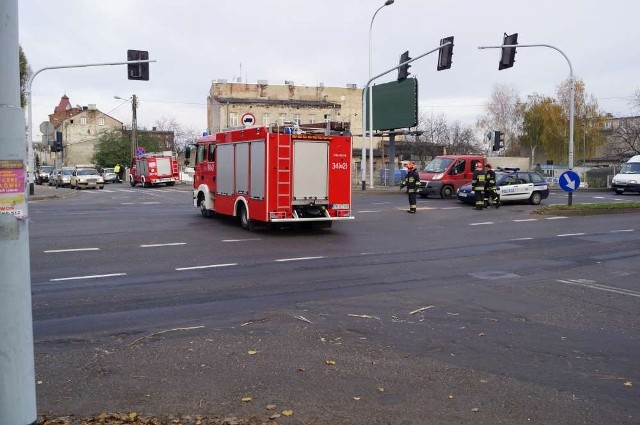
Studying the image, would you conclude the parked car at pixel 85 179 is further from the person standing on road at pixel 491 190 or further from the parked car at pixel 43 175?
the person standing on road at pixel 491 190

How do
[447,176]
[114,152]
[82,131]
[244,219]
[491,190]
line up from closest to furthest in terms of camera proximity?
[244,219]
[491,190]
[447,176]
[114,152]
[82,131]

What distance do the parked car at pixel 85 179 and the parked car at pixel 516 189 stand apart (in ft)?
103

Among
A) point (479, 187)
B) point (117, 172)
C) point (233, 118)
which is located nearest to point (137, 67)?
point (479, 187)

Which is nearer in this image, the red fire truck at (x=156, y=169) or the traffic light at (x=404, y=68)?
the traffic light at (x=404, y=68)

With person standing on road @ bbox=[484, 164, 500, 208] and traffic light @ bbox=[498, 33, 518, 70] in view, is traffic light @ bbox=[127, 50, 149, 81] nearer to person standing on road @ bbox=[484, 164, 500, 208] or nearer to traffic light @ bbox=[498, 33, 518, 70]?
traffic light @ bbox=[498, 33, 518, 70]

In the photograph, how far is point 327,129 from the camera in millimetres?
15836

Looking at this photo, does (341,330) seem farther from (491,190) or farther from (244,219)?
(491,190)

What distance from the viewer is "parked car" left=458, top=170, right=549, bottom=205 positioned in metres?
25.5

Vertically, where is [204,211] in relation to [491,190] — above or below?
below

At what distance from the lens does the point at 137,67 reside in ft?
87.3

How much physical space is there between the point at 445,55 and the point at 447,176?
7446 millimetres

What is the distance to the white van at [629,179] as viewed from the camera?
34844 millimetres

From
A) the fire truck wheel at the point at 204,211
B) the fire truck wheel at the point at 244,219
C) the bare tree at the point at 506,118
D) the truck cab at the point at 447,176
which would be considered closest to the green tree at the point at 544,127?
the bare tree at the point at 506,118

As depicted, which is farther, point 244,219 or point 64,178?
point 64,178
